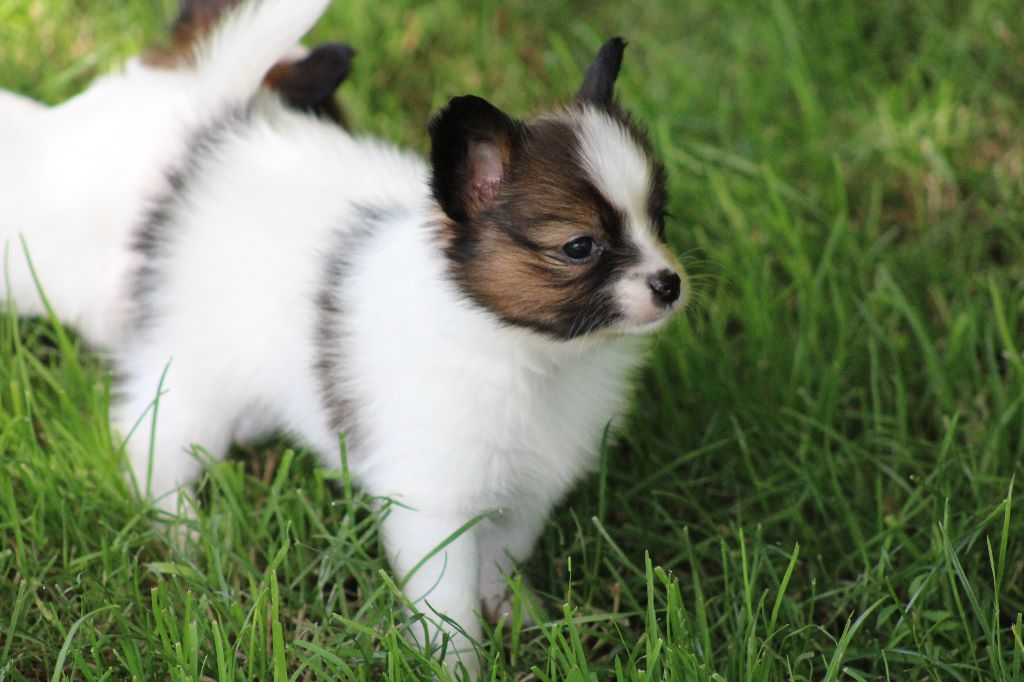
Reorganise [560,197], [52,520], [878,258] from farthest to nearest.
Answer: [878,258], [52,520], [560,197]

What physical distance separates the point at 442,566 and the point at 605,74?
1342 millimetres

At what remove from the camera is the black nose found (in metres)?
2.81

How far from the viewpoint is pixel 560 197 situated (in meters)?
2.82

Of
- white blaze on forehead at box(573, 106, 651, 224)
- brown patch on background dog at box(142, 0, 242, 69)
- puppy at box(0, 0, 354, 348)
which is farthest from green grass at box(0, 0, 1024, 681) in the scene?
brown patch on background dog at box(142, 0, 242, 69)

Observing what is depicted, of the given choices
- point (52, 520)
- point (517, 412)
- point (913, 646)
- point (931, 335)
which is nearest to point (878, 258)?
point (931, 335)

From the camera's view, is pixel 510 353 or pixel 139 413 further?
pixel 139 413

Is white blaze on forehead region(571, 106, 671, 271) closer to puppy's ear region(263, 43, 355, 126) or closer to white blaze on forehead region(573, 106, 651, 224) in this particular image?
white blaze on forehead region(573, 106, 651, 224)

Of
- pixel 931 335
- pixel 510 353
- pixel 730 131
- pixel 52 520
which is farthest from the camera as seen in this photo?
pixel 730 131

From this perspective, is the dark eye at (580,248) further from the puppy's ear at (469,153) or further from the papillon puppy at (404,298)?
the puppy's ear at (469,153)

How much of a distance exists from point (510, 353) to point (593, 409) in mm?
376

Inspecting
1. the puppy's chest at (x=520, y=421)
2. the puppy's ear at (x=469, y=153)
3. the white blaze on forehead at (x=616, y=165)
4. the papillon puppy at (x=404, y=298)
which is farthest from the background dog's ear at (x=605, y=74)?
the puppy's chest at (x=520, y=421)

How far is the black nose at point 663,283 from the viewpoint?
9.22ft

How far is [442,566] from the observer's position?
3.16 metres

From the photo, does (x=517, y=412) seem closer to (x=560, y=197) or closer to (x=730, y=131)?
(x=560, y=197)
